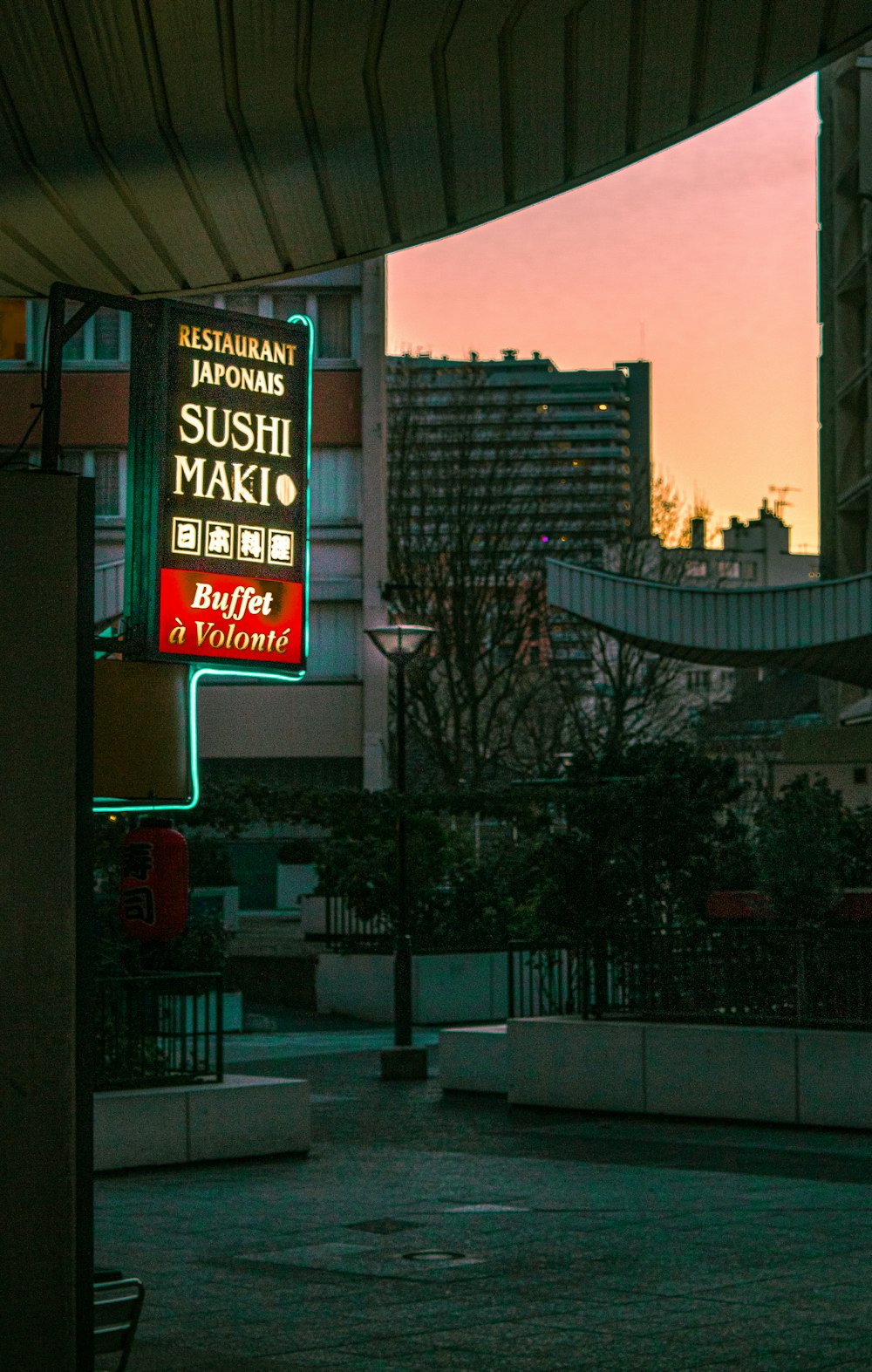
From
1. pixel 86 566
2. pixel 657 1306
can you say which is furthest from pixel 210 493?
pixel 657 1306

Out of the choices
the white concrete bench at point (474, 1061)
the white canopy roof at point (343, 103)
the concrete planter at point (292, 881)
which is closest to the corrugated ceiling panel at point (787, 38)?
the white canopy roof at point (343, 103)

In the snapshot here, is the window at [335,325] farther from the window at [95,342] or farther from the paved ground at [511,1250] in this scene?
the paved ground at [511,1250]

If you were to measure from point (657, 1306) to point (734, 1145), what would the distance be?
20.4ft

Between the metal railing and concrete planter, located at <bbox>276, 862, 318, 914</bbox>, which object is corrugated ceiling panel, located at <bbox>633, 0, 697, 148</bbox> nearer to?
the metal railing

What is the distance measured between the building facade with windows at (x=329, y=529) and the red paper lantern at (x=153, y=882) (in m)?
38.4

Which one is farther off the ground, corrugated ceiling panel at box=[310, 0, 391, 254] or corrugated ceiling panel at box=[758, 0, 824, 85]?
corrugated ceiling panel at box=[758, 0, 824, 85]

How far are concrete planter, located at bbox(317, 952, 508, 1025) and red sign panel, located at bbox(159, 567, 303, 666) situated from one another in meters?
19.2

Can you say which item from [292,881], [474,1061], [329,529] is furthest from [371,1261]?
[329,529]

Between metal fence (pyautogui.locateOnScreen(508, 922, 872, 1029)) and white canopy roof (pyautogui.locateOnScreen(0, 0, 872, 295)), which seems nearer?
white canopy roof (pyautogui.locateOnScreen(0, 0, 872, 295))

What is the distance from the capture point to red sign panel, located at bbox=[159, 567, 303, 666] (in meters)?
8.05

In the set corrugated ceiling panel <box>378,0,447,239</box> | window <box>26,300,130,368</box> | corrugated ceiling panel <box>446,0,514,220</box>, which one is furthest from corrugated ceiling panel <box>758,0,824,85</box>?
window <box>26,300,130,368</box>

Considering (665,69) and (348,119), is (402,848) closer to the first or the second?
(348,119)

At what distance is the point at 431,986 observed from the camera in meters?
28.2

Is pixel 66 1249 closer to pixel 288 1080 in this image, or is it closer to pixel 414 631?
pixel 288 1080
